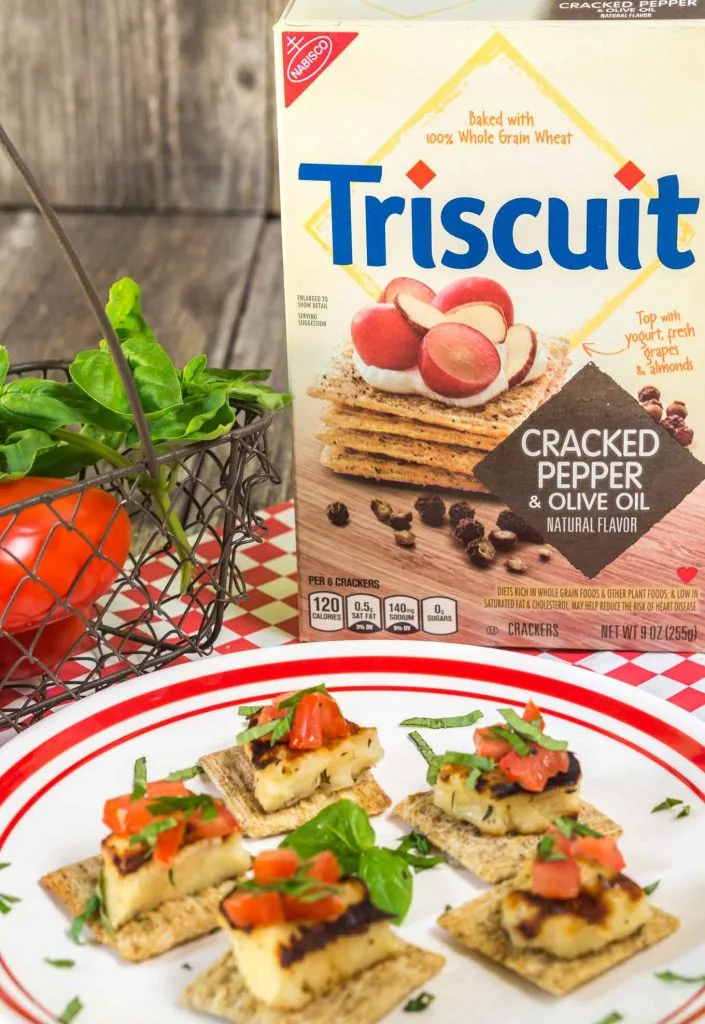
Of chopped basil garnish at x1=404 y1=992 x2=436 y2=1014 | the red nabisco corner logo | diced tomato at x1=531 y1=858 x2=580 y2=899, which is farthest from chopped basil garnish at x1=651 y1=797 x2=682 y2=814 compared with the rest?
the red nabisco corner logo

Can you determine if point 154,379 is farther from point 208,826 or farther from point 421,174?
point 208,826

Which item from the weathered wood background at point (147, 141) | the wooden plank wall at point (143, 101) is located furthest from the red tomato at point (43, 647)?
the wooden plank wall at point (143, 101)

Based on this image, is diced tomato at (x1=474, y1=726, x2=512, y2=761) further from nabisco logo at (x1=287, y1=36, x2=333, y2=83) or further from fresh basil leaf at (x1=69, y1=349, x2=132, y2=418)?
nabisco logo at (x1=287, y1=36, x2=333, y2=83)

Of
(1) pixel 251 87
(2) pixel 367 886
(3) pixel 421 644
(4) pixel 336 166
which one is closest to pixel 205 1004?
(2) pixel 367 886

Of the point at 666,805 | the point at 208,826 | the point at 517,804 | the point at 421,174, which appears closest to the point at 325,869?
the point at 208,826

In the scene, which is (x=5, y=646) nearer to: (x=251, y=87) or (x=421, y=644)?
(x=421, y=644)

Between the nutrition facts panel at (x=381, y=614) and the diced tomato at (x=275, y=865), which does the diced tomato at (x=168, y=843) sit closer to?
the diced tomato at (x=275, y=865)
